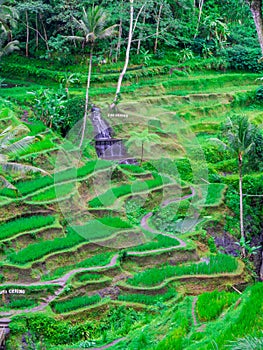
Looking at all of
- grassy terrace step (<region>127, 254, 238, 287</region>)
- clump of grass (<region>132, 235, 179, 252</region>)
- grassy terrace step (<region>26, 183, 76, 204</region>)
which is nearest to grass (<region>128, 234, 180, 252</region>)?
clump of grass (<region>132, 235, 179, 252</region>)

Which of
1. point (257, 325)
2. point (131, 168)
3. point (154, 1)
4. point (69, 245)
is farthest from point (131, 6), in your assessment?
point (257, 325)

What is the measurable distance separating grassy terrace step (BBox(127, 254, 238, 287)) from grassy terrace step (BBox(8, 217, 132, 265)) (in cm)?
129

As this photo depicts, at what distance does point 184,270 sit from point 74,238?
227 cm

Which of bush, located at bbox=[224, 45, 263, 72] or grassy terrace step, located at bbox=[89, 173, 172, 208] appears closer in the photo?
grassy terrace step, located at bbox=[89, 173, 172, 208]

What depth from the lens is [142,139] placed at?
1516cm

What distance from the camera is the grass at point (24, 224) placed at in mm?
11238

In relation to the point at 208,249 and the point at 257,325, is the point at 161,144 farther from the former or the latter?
the point at 257,325

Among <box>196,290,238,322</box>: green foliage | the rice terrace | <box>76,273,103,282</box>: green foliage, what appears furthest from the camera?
<box>76,273,103,282</box>: green foliage

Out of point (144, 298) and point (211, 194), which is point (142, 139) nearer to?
point (211, 194)

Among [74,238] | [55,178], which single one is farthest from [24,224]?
[55,178]

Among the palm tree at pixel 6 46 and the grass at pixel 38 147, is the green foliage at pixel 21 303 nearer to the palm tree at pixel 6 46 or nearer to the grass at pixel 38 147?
the grass at pixel 38 147

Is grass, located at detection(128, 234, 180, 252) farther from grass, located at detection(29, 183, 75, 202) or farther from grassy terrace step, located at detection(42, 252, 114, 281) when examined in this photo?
grass, located at detection(29, 183, 75, 202)

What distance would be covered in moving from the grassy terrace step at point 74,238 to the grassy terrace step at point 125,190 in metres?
0.64

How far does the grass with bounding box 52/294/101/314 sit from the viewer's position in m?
9.80
